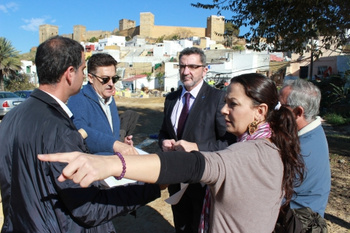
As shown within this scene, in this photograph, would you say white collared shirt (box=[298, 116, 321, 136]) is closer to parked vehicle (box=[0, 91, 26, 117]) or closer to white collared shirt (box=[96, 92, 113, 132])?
white collared shirt (box=[96, 92, 113, 132])

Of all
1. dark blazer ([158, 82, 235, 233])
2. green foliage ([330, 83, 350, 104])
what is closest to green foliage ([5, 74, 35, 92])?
green foliage ([330, 83, 350, 104])

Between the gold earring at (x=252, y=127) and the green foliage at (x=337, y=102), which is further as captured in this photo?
the green foliage at (x=337, y=102)

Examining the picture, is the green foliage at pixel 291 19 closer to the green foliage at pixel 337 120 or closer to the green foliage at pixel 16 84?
the green foliage at pixel 337 120

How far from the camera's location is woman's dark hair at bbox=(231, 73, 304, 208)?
1.29m

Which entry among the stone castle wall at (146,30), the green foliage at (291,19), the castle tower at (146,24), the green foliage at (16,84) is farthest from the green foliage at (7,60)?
the castle tower at (146,24)

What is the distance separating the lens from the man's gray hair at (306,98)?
192cm

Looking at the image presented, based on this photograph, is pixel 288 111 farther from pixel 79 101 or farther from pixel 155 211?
pixel 155 211

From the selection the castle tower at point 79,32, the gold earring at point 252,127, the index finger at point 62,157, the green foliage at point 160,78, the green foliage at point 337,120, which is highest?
the castle tower at point 79,32

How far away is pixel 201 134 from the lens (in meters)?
2.46

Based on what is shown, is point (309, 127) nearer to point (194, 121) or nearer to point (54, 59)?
point (194, 121)

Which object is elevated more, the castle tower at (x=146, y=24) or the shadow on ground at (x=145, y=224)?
the castle tower at (x=146, y=24)

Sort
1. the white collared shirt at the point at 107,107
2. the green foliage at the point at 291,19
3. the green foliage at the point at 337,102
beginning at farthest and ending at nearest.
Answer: the green foliage at the point at 337,102, the green foliage at the point at 291,19, the white collared shirt at the point at 107,107

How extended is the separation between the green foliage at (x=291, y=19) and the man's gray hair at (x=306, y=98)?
128 inches

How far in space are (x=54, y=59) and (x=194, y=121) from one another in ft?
4.66
